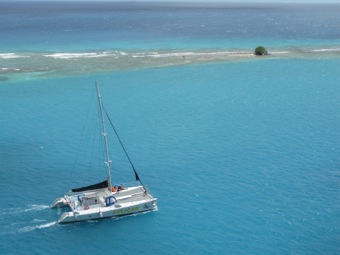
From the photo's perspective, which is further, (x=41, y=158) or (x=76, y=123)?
(x=76, y=123)

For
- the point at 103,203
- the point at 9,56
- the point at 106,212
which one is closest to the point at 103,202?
the point at 103,203

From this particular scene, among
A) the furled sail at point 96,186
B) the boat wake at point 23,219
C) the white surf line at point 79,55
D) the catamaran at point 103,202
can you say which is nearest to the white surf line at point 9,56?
the white surf line at point 79,55

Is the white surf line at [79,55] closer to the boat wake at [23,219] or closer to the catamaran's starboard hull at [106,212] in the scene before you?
the boat wake at [23,219]

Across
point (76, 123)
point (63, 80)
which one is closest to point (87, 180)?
point (76, 123)

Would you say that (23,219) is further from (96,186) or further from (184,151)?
(184,151)

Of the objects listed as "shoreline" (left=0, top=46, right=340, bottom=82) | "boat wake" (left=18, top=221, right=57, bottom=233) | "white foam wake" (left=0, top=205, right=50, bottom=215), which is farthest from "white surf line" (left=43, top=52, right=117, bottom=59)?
"boat wake" (left=18, top=221, right=57, bottom=233)

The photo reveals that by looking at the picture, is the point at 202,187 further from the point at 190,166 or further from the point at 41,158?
the point at 41,158
